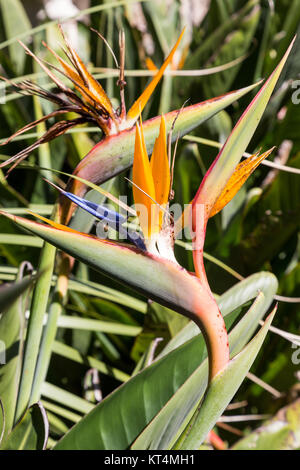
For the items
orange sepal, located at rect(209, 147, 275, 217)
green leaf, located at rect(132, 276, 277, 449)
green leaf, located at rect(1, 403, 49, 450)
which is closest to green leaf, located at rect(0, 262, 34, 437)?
green leaf, located at rect(1, 403, 49, 450)

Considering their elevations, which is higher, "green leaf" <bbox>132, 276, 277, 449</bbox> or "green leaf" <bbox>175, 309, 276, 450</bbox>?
"green leaf" <bbox>175, 309, 276, 450</bbox>

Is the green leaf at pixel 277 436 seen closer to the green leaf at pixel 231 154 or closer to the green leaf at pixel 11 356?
the green leaf at pixel 11 356

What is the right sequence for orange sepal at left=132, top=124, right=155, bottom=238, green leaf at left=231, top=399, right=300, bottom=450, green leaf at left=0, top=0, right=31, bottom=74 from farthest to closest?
green leaf at left=0, top=0, right=31, bottom=74
green leaf at left=231, top=399, right=300, bottom=450
orange sepal at left=132, top=124, right=155, bottom=238

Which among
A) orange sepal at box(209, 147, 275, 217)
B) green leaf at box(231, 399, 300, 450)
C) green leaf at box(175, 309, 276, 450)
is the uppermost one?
orange sepal at box(209, 147, 275, 217)

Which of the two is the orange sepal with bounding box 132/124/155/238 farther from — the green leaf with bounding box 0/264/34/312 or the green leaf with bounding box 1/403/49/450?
the green leaf with bounding box 1/403/49/450

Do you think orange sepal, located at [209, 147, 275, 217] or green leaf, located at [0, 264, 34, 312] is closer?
green leaf, located at [0, 264, 34, 312]

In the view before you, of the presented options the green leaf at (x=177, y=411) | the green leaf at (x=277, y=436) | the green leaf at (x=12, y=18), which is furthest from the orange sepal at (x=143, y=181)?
the green leaf at (x=12, y=18)

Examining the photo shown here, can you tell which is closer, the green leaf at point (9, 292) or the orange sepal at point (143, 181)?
the green leaf at point (9, 292)

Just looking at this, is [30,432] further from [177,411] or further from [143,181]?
[143,181]

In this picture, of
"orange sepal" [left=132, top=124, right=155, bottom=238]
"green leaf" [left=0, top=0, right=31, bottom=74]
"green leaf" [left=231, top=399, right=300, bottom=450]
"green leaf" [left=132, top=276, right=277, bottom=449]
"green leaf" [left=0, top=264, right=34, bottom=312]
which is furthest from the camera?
"green leaf" [left=0, top=0, right=31, bottom=74]
